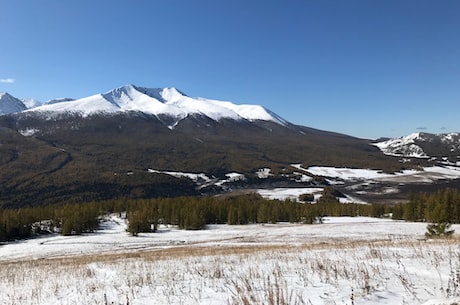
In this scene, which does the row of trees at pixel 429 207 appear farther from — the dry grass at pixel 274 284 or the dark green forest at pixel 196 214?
the dry grass at pixel 274 284

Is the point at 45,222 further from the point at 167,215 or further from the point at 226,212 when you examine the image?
the point at 226,212

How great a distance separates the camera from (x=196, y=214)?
10769 centimetres

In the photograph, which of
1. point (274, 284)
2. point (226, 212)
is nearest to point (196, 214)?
point (226, 212)

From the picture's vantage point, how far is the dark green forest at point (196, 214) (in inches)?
3826

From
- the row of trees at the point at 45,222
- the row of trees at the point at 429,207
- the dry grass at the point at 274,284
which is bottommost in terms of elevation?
the row of trees at the point at 45,222

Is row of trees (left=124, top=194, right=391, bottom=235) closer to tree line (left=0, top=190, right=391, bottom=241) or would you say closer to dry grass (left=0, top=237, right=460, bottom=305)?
tree line (left=0, top=190, right=391, bottom=241)

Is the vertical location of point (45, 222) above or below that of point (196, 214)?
below

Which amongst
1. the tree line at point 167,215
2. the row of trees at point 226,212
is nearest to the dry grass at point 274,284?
the tree line at point 167,215

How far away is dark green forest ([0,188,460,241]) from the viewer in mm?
97188

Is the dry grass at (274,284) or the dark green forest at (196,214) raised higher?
the dry grass at (274,284)

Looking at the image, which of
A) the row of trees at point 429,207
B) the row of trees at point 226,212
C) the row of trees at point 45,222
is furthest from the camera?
the row of trees at point 226,212

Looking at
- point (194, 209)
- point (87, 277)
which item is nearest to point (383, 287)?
point (87, 277)

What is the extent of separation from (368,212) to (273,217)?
3972cm

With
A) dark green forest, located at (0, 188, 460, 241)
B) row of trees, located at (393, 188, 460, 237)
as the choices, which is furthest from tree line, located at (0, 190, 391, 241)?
row of trees, located at (393, 188, 460, 237)
